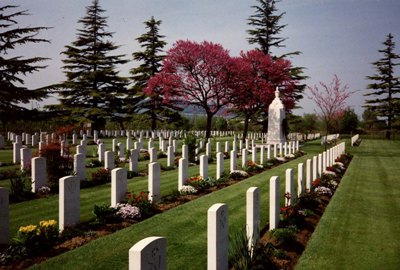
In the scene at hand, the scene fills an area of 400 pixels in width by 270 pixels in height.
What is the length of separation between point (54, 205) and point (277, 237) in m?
5.79

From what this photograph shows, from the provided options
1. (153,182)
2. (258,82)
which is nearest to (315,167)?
(153,182)

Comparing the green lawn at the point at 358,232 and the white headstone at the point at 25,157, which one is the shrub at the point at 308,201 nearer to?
the green lawn at the point at 358,232

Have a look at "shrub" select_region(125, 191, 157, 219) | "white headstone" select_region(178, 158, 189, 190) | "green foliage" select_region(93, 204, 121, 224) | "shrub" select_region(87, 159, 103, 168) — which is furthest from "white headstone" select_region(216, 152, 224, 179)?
"green foliage" select_region(93, 204, 121, 224)

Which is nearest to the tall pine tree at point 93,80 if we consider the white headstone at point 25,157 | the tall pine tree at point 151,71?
the tall pine tree at point 151,71

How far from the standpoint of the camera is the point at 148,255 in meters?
3.24

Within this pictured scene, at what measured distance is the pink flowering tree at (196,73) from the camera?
27.3 meters

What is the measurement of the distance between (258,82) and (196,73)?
23.2ft

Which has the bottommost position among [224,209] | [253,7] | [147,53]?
[224,209]

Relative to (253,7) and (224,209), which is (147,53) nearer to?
(253,7)

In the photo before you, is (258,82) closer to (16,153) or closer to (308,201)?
(16,153)

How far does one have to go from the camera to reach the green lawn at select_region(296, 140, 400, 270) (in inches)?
239

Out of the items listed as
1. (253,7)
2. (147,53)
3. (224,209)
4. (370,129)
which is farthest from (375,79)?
(224,209)

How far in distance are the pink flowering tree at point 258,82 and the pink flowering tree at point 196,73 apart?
128 centimetres

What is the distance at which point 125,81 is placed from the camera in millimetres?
39625
